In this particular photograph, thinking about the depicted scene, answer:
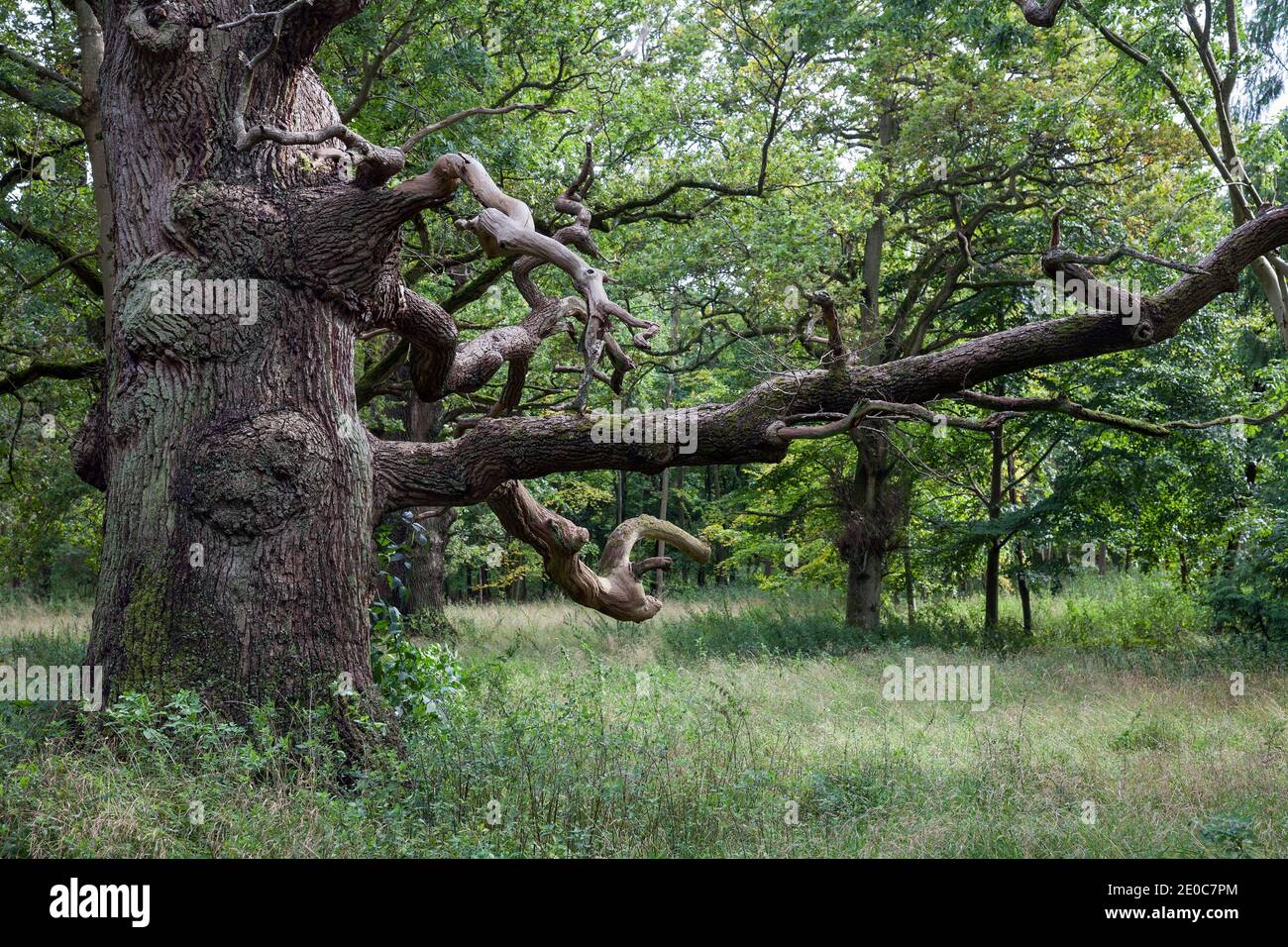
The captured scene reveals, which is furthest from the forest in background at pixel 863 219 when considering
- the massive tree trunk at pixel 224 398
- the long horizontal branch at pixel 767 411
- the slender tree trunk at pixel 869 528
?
the massive tree trunk at pixel 224 398

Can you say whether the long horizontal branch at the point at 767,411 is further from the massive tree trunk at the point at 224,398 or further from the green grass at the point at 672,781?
the green grass at the point at 672,781

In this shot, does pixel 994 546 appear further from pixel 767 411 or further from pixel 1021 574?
pixel 767 411

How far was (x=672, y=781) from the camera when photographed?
21.3ft

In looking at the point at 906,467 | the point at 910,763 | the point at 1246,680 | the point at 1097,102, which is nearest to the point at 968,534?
the point at 906,467

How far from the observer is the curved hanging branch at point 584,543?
7891 millimetres

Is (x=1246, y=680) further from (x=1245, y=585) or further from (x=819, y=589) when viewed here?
(x=819, y=589)

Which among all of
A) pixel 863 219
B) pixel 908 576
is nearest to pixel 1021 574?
pixel 908 576

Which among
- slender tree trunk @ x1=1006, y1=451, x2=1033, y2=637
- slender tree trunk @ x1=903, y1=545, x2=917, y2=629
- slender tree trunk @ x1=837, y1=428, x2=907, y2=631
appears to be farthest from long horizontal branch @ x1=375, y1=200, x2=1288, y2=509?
slender tree trunk @ x1=903, y1=545, x2=917, y2=629

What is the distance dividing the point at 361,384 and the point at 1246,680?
455 inches

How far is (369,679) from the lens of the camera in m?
6.66

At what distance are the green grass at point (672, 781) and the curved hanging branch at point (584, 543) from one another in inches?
32.5

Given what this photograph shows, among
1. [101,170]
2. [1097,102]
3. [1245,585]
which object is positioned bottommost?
[1245,585]

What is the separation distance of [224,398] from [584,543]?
300 centimetres

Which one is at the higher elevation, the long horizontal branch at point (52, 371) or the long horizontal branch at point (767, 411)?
the long horizontal branch at point (52, 371)
